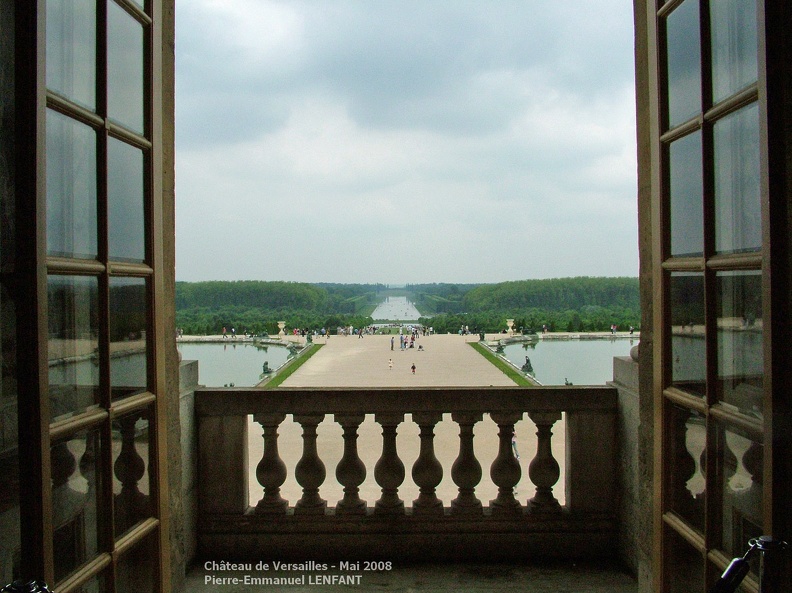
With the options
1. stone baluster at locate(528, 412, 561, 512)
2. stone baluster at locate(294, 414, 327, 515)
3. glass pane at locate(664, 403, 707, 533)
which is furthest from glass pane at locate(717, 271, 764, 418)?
stone baluster at locate(294, 414, 327, 515)

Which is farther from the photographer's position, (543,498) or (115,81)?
(543,498)

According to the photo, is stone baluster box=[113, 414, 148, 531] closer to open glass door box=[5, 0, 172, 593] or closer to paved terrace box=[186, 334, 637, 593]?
open glass door box=[5, 0, 172, 593]

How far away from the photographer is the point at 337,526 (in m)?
3.76

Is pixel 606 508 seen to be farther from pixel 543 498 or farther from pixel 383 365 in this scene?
pixel 383 365

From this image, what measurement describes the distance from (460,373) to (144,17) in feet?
99.6

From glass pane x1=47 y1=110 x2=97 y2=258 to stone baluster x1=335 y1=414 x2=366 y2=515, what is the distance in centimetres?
211

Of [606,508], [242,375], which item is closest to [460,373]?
[242,375]

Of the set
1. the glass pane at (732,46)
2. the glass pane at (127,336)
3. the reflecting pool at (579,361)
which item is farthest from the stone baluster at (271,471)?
the reflecting pool at (579,361)

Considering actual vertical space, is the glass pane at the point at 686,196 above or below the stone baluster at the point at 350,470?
above

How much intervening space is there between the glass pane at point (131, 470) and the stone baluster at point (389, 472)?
5.58 ft

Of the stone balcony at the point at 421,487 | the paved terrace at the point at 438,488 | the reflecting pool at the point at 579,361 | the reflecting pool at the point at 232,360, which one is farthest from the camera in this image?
the reflecting pool at the point at 579,361

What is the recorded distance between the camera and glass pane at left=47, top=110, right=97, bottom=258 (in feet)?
5.82

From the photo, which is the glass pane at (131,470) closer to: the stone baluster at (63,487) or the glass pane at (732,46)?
the stone baluster at (63,487)

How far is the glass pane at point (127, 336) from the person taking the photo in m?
Result: 2.08
